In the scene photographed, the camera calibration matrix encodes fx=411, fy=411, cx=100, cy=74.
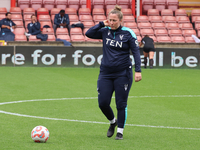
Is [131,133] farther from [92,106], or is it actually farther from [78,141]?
[92,106]

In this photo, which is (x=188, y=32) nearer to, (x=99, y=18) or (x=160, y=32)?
(x=160, y=32)

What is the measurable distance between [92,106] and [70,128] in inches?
94.7

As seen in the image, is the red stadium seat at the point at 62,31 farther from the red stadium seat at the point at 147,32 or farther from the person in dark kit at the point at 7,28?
the red stadium seat at the point at 147,32

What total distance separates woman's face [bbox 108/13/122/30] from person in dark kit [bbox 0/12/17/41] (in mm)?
15243

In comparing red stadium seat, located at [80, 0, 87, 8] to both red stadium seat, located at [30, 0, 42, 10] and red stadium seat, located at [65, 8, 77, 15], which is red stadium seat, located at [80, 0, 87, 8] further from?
red stadium seat, located at [30, 0, 42, 10]

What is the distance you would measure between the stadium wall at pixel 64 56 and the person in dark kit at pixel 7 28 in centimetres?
149

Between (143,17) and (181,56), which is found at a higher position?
(143,17)

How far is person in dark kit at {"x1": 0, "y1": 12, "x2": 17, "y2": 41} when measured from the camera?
789 inches

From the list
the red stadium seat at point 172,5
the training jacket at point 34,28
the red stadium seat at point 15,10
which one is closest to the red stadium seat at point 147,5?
the red stadium seat at point 172,5

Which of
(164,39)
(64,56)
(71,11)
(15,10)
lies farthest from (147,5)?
(64,56)

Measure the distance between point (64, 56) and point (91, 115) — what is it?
38.8ft

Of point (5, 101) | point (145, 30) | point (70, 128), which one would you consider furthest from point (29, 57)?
point (70, 128)

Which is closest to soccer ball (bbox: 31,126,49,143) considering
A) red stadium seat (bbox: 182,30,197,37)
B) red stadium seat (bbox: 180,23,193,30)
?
red stadium seat (bbox: 182,30,197,37)

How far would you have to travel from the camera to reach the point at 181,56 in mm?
19531
